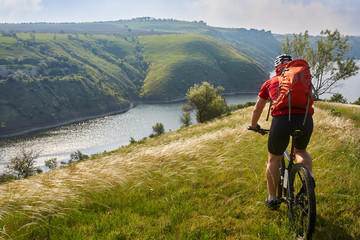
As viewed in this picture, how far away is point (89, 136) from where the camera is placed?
110m

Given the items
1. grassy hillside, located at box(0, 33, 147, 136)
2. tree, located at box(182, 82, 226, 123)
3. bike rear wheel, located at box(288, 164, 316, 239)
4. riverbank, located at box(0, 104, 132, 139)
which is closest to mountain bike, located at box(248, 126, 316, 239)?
bike rear wheel, located at box(288, 164, 316, 239)

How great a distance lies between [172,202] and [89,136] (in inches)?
4565

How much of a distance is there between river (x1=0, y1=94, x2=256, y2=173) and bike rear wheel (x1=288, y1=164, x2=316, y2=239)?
Answer: 86.6 m

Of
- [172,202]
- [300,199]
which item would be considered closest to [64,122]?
[172,202]

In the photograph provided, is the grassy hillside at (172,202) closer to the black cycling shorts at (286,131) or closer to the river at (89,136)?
the black cycling shorts at (286,131)

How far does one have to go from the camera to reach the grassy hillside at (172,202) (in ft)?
10.2

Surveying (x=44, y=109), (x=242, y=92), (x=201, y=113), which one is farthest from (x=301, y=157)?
(x=242, y=92)

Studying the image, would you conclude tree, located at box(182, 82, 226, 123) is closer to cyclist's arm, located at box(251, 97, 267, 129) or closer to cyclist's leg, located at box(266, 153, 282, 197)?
cyclist's arm, located at box(251, 97, 267, 129)

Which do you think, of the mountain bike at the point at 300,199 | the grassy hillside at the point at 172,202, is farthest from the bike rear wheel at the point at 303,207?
the grassy hillside at the point at 172,202

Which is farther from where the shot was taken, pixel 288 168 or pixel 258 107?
pixel 258 107

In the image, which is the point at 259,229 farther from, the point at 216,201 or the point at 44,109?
the point at 44,109

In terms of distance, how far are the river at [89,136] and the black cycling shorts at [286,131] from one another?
283ft

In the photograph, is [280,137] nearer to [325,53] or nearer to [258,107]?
[258,107]

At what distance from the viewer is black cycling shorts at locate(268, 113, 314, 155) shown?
3.18 m
